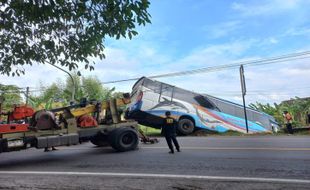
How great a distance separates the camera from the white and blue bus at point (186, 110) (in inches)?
840

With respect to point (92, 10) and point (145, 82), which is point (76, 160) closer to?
point (92, 10)

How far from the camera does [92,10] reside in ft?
19.7

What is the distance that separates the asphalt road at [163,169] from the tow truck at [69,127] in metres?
0.49

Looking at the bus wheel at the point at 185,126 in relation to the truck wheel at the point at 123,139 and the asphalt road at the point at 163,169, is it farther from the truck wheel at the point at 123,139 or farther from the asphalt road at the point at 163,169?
the truck wheel at the point at 123,139

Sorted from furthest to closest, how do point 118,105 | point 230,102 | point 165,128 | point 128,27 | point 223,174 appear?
point 230,102
point 118,105
point 165,128
point 223,174
point 128,27

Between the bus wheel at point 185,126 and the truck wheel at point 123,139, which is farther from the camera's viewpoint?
the bus wheel at point 185,126

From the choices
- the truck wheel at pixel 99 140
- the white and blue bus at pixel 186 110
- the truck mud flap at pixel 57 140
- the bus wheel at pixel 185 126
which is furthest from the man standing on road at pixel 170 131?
the bus wheel at pixel 185 126

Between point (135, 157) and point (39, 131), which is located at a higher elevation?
point (39, 131)

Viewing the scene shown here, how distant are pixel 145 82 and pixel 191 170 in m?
12.8

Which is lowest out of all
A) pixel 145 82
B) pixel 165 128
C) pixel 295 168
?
pixel 295 168

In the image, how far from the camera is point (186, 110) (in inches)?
872

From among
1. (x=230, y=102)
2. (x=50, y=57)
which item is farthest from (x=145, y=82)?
(x=50, y=57)

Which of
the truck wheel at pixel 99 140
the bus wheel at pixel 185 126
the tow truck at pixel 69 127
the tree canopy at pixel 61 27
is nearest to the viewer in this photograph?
the tree canopy at pixel 61 27

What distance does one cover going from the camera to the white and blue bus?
21328mm
